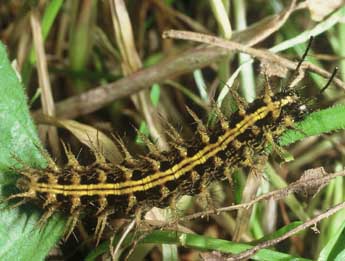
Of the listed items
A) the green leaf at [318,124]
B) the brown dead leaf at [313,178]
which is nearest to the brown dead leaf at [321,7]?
the green leaf at [318,124]

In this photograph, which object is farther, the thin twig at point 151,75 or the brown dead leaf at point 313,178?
the thin twig at point 151,75

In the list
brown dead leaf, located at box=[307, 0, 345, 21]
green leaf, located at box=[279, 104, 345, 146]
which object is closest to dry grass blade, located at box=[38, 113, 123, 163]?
green leaf, located at box=[279, 104, 345, 146]

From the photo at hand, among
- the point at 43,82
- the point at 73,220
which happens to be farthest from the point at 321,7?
the point at 73,220

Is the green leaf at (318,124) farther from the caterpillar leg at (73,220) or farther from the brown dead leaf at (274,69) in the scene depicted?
the caterpillar leg at (73,220)

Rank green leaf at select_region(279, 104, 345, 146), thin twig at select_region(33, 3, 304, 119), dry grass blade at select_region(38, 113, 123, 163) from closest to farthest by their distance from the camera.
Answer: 1. green leaf at select_region(279, 104, 345, 146)
2. dry grass blade at select_region(38, 113, 123, 163)
3. thin twig at select_region(33, 3, 304, 119)

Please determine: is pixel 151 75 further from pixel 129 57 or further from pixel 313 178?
pixel 313 178

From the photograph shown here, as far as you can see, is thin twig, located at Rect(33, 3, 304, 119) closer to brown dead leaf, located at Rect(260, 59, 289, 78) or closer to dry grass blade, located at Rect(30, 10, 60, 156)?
dry grass blade, located at Rect(30, 10, 60, 156)

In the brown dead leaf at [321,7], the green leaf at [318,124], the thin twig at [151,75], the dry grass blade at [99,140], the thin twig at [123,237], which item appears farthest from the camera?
the thin twig at [151,75]
